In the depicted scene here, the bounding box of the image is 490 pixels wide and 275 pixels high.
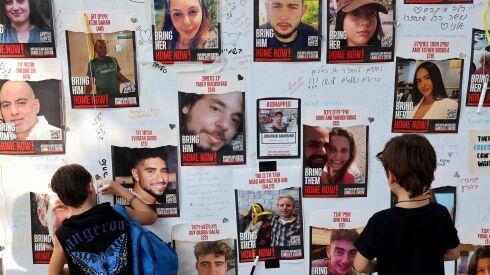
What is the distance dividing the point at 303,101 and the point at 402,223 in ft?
2.58

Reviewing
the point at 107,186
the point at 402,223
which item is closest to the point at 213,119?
the point at 107,186

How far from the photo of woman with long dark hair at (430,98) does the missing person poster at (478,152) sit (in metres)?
0.16

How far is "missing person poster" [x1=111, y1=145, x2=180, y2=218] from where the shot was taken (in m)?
2.09

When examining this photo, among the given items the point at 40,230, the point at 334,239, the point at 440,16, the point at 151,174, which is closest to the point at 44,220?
the point at 40,230

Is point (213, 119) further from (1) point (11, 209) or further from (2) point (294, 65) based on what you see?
(1) point (11, 209)

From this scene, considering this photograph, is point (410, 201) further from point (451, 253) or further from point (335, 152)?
point (335, 152)

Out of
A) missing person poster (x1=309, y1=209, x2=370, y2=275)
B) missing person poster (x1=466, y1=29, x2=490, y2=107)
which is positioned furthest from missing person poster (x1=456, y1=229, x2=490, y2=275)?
missing person poster (x1=466, y1=29, x2=490, y2=107)

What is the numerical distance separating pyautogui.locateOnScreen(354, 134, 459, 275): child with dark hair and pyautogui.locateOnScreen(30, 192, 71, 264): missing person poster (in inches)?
57.0

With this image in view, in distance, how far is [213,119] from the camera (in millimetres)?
2084

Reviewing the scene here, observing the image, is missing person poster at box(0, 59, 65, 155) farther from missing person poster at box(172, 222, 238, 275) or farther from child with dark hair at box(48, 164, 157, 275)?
missing person poster at box(172, 222, 238, 275)

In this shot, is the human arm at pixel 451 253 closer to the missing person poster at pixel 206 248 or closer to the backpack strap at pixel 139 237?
the missing person poster at pixel 206 248

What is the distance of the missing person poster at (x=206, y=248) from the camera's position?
2152 mm

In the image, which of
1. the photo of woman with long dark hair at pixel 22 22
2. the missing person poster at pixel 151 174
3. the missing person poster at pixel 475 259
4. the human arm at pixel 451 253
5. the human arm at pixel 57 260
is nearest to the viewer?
the human arm at pixel 451 253

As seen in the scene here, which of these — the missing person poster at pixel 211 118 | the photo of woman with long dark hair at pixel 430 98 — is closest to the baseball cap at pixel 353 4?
the photo of woman with long dark hair at pixel 430 98
